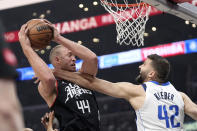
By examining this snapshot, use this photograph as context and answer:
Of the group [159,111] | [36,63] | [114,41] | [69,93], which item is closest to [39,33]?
[36,63]

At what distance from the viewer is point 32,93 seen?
1054cm

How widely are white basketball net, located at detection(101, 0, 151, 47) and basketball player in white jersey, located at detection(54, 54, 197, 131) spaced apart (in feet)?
2.78

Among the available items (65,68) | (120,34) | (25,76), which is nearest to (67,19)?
(25,76)

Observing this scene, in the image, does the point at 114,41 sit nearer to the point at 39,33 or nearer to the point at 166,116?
the point at 166,116

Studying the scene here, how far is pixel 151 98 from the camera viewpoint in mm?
3203

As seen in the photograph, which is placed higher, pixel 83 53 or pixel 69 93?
pixel 83 53

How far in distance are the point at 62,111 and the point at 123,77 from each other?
6.66m

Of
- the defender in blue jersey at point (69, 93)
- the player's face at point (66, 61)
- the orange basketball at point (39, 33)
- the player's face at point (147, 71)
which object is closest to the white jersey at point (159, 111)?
the player's face at point (147, 71)

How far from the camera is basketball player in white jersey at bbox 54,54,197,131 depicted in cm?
318

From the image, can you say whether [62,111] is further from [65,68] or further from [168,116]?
[168,116]

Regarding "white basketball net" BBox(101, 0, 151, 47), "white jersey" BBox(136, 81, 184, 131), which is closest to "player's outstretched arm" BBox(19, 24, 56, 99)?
"white jersey" BBox(136, 81, 184, 131)

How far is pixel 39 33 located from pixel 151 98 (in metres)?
1.01

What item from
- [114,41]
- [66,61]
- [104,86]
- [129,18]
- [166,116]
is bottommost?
[114,41]

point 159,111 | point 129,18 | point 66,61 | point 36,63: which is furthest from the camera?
point 129,18
